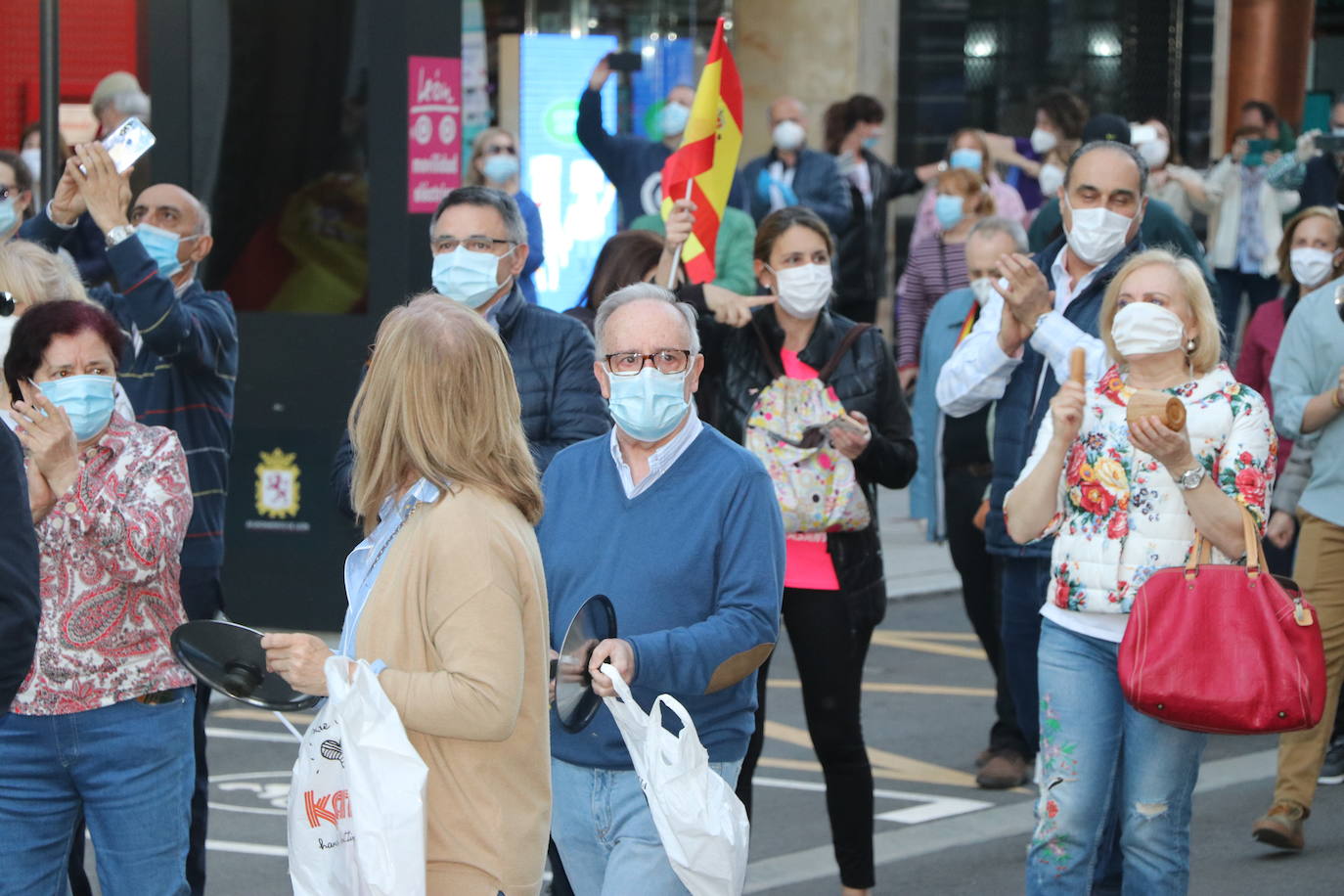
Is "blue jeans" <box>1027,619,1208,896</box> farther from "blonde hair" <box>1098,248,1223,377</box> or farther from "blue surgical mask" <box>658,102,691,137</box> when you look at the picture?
"blue surgical mask" <box>658,102,691,137</box>

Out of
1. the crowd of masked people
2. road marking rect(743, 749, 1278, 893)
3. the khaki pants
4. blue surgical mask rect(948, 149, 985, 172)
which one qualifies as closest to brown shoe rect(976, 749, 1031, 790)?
the crowd of masked people

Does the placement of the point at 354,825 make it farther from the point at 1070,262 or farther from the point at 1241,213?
the point at 1241,213

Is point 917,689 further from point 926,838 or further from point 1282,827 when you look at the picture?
point 1282,827

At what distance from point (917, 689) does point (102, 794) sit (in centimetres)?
535

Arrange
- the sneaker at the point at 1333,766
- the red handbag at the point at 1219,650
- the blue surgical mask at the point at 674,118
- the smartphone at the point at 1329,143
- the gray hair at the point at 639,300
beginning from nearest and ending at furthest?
the gray hair at the point at 639,300 < the red handbag at the point at 1219,650 < the sneaker at the point at 1333,766 < the blue surgical mask at the point at 674,118 < the smartphone at the point at 1329,143

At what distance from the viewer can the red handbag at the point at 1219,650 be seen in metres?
4.52

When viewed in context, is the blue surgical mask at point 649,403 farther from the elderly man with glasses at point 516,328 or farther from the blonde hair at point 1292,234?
the blonde hair at point 1292,234

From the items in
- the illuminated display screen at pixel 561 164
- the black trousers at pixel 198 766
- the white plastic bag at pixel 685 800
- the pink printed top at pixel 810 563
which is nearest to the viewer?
the white plastic bag at pixel 685 800

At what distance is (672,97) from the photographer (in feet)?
39.2

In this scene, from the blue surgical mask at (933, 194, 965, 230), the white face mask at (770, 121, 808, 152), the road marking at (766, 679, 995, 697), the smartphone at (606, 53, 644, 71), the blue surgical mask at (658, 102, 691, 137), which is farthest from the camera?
the white face mask at (770, 121, 808, 152)

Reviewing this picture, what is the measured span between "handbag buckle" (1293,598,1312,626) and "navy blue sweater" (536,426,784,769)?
1.27 meters

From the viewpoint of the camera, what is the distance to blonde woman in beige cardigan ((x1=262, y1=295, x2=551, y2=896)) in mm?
3297

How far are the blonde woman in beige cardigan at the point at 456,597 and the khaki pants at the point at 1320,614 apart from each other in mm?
3610

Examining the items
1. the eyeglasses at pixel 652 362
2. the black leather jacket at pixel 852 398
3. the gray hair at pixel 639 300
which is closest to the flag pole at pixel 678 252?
the black leather jacket at pixel 852 398
